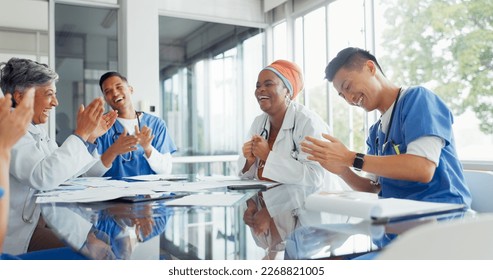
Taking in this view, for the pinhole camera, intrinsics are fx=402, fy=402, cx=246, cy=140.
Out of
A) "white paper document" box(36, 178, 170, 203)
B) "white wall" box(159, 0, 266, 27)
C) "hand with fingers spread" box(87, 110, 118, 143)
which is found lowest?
"white paper document" box(36, 178, 170, 203)

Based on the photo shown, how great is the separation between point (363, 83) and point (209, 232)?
966 mm

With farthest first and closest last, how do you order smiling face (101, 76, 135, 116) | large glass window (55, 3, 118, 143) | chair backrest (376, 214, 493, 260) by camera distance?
large glass window (55, 3, 118, 143), smiling face (101, 76, 135, 116), chair backrest (376, 214, 493, 260)

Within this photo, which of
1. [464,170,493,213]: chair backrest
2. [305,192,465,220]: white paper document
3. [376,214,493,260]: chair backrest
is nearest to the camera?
[376,214,493,260]: chair backrest

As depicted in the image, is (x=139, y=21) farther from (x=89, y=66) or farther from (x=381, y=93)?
(x=381, y=93)

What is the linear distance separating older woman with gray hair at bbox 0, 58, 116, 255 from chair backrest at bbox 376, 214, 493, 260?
41.2 inches

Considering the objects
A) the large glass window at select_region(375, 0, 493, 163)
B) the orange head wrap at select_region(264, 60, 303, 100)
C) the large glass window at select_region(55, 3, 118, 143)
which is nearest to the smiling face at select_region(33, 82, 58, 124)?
the orange head wrap at select_region(264, 60, 303, 100)

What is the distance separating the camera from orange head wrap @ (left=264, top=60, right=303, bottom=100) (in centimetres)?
230

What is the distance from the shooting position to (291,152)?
2.07 meters

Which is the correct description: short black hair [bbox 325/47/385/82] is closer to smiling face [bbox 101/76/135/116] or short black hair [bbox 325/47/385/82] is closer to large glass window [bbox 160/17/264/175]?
smiling face [bbox 101/76/135/116]

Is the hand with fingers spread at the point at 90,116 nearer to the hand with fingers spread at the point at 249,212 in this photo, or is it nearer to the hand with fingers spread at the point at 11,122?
the hand with fingers spread at the point at 11,122

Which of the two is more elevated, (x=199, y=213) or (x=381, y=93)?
(x=381, y=93)
